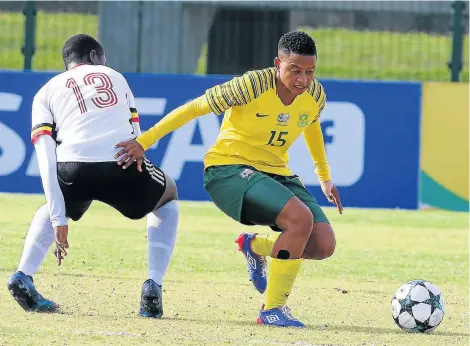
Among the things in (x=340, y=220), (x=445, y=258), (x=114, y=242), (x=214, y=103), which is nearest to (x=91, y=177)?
(x=214, y=103)

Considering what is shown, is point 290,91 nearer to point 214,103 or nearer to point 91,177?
point 214,103

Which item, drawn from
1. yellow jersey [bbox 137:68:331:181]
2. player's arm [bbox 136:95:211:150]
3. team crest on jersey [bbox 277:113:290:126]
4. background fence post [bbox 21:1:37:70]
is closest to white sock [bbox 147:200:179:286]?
yellow jersey [bbox 137:68:331:181]

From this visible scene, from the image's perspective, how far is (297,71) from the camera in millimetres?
7180

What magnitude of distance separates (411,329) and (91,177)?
217 centimetres

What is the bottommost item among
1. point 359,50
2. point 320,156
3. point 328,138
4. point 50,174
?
point 359,50

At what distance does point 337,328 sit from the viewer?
7227 mm

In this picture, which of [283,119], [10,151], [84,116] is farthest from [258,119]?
[10,151]

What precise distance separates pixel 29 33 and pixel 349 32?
9035 mm

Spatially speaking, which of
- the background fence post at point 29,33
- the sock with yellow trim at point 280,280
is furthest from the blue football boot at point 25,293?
the background fence post at point 29,33

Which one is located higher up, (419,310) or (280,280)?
(280,280)

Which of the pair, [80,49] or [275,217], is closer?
[275,217]

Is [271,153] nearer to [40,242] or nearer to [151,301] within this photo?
[151,301]

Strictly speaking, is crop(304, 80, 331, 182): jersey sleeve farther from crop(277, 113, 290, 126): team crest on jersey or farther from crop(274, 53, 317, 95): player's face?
crop(274, 53, 317, 95): player's face

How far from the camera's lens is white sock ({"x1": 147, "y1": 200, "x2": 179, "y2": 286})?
7.39 meters
